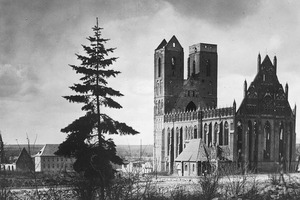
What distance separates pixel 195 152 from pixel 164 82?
73.7ft

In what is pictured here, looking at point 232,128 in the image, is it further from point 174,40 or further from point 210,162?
point 174,40

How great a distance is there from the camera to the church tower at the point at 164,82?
8881 centimetres

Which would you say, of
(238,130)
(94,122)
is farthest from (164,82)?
(94,122)

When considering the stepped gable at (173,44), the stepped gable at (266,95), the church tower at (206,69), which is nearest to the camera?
the stepped gable at (266,95)

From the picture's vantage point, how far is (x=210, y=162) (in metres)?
65.9

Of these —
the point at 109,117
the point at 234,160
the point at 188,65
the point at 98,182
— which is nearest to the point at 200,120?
the point at 234,160

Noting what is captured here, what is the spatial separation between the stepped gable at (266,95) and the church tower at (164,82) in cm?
1978

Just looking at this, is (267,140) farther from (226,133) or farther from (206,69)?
(206,69)

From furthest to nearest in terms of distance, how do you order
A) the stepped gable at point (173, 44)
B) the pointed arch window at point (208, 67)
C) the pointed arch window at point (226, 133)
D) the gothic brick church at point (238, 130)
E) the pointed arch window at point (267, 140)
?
the pointed arch window at point (208, 67) < the stepped gable at point (173, 44) < the pointed arch window at point (267, 140) < the pointed arch window at point (226, 133) < the gothic brick church at point (238, 130)

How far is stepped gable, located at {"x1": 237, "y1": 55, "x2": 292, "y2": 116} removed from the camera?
72.4 meters

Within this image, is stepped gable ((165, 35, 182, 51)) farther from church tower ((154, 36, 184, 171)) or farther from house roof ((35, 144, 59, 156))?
house roof ((35, 144, 59, 156))

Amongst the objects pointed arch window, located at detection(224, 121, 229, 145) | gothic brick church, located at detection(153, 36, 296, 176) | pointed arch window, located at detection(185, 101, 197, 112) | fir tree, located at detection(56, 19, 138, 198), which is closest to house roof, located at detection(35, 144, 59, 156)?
gothic brick church, located at detection(153, 36, 296, 176)

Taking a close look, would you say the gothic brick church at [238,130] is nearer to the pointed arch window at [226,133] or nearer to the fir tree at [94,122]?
the pointed arch window at [226,133]

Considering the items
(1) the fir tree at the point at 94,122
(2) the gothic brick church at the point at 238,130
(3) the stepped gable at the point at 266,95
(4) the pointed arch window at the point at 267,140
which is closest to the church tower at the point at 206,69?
(2) the gothic brick church at the point at 238,130
